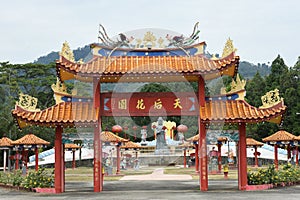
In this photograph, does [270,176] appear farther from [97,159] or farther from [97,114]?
[97,114]

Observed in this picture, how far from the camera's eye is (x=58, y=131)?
53.9 ft

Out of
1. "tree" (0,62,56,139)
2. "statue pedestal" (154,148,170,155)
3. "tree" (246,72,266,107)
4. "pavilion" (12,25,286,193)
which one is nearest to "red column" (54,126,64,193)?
"pavilion" (12,25,286,193)

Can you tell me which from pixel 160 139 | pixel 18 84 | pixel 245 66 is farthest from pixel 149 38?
pixel 245 66

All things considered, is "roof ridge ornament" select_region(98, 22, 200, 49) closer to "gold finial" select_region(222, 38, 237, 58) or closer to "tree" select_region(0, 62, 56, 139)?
"gold finial" select_region(222, 38, 237, 58)

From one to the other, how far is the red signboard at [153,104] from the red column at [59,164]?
7.08 ft

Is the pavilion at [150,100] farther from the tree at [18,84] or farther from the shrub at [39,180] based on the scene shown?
Result: the tree at [18,84]

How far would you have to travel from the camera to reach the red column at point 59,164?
1614 cm

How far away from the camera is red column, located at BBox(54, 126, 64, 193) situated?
53.0 feet

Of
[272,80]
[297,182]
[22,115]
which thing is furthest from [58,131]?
[272,80]

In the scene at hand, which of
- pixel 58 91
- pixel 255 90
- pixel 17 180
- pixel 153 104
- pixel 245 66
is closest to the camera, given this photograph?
pixel 153 104

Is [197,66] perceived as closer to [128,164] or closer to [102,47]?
[102,47]

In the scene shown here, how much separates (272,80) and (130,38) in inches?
Answer: 1696

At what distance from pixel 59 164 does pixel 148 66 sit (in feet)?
16.5

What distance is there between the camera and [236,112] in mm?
15820
